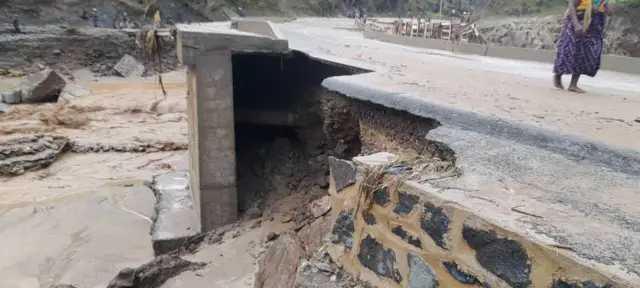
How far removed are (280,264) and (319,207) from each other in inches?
30.3

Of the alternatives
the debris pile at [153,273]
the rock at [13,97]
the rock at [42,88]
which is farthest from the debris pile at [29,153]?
the debris pile at [153,273]

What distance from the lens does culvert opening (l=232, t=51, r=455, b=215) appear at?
4.90 m

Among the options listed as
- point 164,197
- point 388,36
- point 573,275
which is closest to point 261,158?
point 164,197

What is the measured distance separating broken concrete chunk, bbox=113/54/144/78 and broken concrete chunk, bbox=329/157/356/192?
22.2 meters

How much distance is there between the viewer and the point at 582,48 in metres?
5.39

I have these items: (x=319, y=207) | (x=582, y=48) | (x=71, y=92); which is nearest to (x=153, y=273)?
(x=319, y=207)

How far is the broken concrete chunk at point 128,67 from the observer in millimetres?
22881

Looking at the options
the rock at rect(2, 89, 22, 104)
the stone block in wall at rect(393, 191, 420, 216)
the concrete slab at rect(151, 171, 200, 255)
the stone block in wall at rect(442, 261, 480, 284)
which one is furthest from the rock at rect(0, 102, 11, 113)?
the stone block in wall at rect(442, 261, 480, 284)

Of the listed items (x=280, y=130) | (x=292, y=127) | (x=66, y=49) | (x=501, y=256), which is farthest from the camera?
(x=66, y=49)

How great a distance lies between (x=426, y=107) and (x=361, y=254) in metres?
1.56

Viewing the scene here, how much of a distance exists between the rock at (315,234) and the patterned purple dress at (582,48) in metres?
3.29

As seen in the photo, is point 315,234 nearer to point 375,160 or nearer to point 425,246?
point 375,160

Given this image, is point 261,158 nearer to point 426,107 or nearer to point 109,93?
point 426,107

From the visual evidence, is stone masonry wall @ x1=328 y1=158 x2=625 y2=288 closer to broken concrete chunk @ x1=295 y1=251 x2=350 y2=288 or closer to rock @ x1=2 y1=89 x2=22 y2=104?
broken concrete chunk @ x1=295 y1=251 x2=350 y2=288
